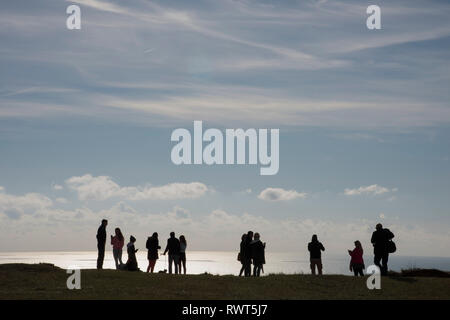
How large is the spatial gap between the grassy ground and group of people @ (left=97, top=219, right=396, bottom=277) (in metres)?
1.99

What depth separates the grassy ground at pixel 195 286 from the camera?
2612 cm

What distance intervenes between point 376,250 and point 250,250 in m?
6.52

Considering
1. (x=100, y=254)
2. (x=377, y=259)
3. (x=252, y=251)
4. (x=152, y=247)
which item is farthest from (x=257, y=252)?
(x=100, y=254)

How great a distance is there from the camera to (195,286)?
2858 centimetres

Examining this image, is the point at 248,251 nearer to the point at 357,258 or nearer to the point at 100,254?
the point at 357,258

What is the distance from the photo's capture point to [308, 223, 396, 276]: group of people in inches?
1284

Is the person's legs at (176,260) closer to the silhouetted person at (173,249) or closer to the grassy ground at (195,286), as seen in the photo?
the silhouetted person at (173,249)

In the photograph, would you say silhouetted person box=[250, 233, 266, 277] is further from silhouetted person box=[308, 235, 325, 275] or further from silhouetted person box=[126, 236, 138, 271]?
silhouetted person box=[126, 236, 138, 271]

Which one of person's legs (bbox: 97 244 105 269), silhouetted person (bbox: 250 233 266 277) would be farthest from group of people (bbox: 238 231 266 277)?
person's legs (bbox: 97 244 105 269)

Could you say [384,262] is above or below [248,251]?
below
